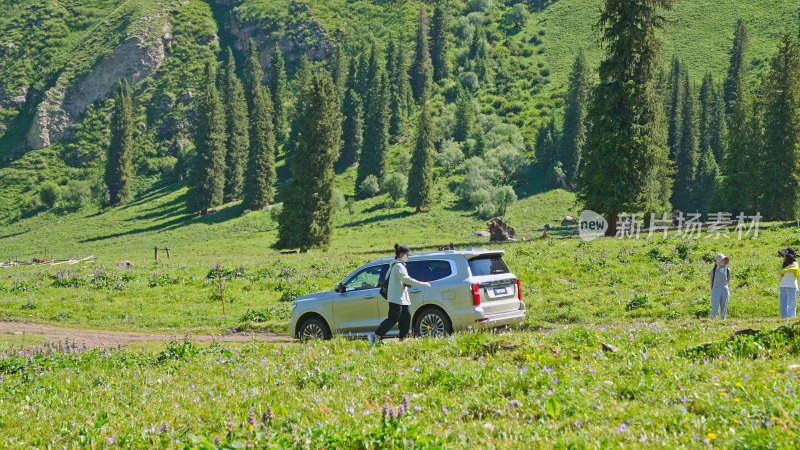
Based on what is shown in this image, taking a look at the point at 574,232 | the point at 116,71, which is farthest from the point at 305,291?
the point at 116,71

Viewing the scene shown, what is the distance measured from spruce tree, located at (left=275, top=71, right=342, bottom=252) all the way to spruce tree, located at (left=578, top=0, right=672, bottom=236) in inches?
1022

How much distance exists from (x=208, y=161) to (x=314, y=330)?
92681mm

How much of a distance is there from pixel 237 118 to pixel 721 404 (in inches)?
4446

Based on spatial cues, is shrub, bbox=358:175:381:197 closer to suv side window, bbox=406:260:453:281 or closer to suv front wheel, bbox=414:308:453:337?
suv side window, bbox=406:260:453:281

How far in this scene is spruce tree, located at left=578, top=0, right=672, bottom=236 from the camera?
121 ft

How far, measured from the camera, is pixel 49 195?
119 meters

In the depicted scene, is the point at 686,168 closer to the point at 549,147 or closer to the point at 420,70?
the point at 549,147

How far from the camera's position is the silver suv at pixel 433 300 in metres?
13.5

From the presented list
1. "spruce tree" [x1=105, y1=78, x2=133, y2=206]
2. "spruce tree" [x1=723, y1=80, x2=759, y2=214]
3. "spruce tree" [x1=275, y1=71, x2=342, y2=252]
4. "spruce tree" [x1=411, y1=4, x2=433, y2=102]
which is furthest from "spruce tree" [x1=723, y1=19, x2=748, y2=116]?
"spruce tree" [x1=105, y1=78, x2=133, y2=206]

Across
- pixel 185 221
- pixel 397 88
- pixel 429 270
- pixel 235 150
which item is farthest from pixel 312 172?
pixel 397 88

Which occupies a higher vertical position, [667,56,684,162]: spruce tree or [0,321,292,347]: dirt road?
[667,56,684,162]: spruce tree

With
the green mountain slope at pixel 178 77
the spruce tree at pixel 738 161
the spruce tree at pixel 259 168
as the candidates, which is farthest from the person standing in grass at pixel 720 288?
the spruce tree at pixel 259 168

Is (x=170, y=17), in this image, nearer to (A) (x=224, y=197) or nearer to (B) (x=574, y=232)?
(A) (x=224, y=197)

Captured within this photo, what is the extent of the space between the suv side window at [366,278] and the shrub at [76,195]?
398ft
